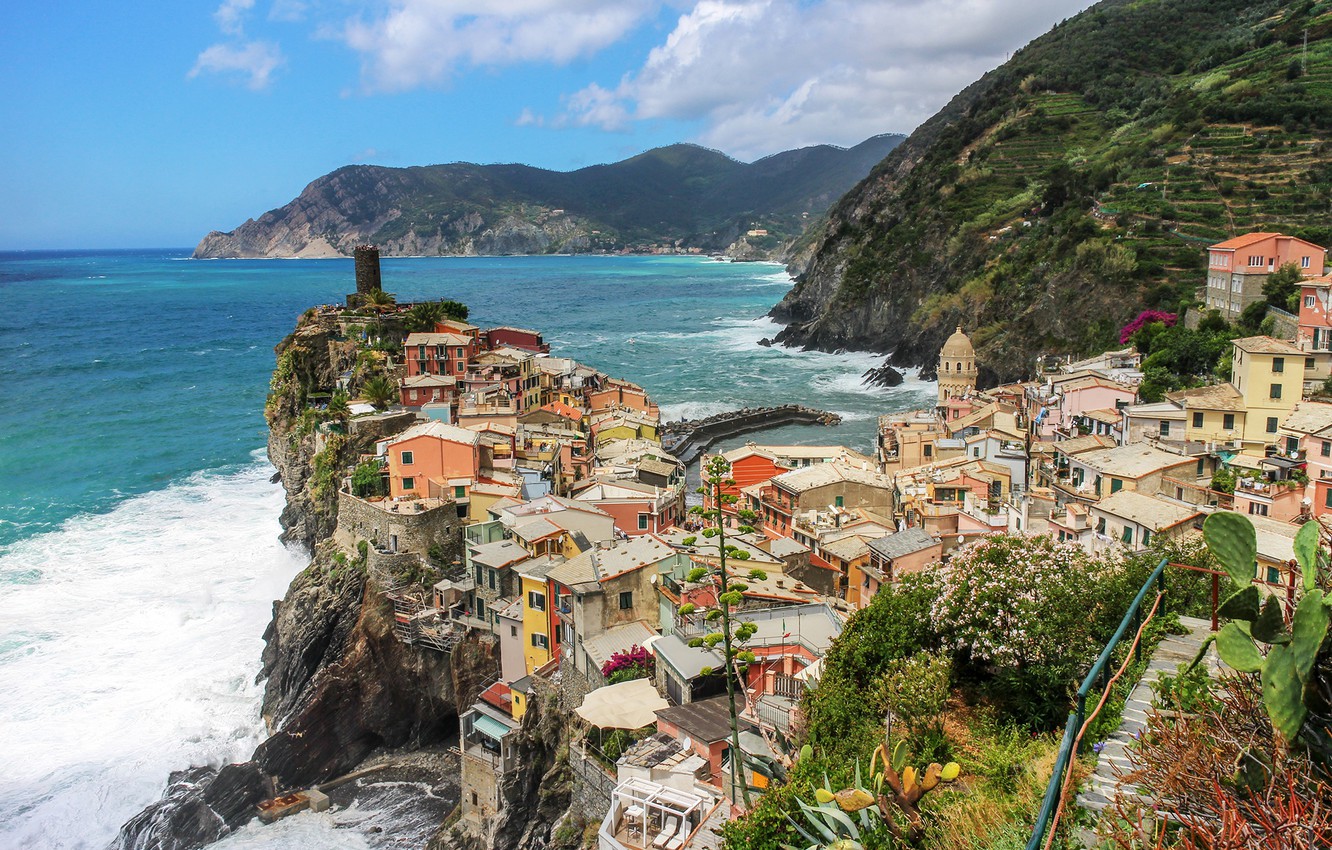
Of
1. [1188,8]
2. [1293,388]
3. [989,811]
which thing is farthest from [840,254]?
[989,811]

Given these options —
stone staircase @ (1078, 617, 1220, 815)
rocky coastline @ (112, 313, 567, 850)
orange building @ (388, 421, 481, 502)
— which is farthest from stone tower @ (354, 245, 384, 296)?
stone staircase @ (1078, 617, 1220, 815)

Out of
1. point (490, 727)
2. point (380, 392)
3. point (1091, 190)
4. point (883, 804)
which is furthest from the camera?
point (1091, 190)

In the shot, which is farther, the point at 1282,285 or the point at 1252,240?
the point at 1252,240

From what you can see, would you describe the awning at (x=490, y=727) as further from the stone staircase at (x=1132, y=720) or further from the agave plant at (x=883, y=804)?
the stone staircase at (x=1132, y=720)

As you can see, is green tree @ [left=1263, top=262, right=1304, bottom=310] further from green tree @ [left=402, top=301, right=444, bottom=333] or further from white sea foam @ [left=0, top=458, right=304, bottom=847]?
white sea foam @ [left=0, top=458, right=304, bottom=847]

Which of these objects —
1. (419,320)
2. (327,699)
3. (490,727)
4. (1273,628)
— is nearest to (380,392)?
(419,320)

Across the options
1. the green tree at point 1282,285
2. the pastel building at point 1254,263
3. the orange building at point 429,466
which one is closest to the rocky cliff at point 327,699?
the orange building at point 429,466

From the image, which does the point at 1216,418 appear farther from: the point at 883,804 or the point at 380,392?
the point at 380,392
